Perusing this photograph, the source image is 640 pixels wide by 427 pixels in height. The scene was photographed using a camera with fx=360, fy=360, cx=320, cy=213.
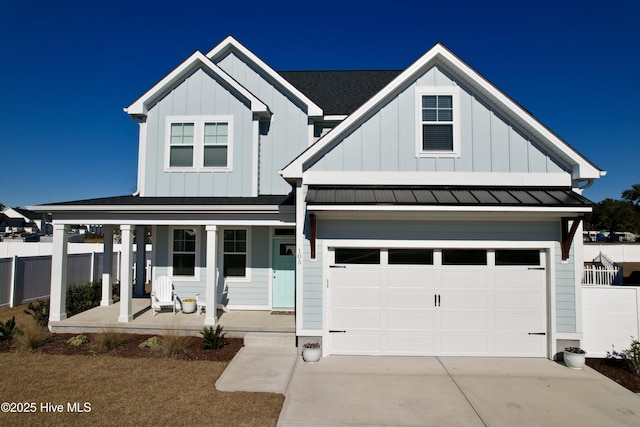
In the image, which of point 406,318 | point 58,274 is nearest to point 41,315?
point 58,274

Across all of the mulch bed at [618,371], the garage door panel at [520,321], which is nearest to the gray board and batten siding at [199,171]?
the garage door panel at [520,321]

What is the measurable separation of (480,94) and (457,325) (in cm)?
544

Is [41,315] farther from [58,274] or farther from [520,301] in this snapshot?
[520,301]

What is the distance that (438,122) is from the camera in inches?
340

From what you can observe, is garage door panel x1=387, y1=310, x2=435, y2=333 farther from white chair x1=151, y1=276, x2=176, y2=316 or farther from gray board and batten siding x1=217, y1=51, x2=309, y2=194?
white chair x1=151, y1=276, x2=176, y2=316

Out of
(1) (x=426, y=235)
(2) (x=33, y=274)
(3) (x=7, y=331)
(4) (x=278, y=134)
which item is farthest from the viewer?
(2) (x=33, y=274)

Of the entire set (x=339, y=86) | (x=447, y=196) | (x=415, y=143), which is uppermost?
(x=339, y=86)

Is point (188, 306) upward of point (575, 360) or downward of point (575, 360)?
upward

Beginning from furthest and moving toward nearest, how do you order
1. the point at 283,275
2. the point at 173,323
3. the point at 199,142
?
the point at 199,142
the point at 283,275
the point at 173,323

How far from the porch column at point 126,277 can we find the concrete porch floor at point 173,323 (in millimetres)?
255

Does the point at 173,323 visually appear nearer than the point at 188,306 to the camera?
Yes

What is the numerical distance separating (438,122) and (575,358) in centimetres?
590

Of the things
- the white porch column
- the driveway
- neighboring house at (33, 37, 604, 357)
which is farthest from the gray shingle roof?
the white porch column

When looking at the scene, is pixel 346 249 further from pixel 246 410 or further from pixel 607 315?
pixel 607 315
